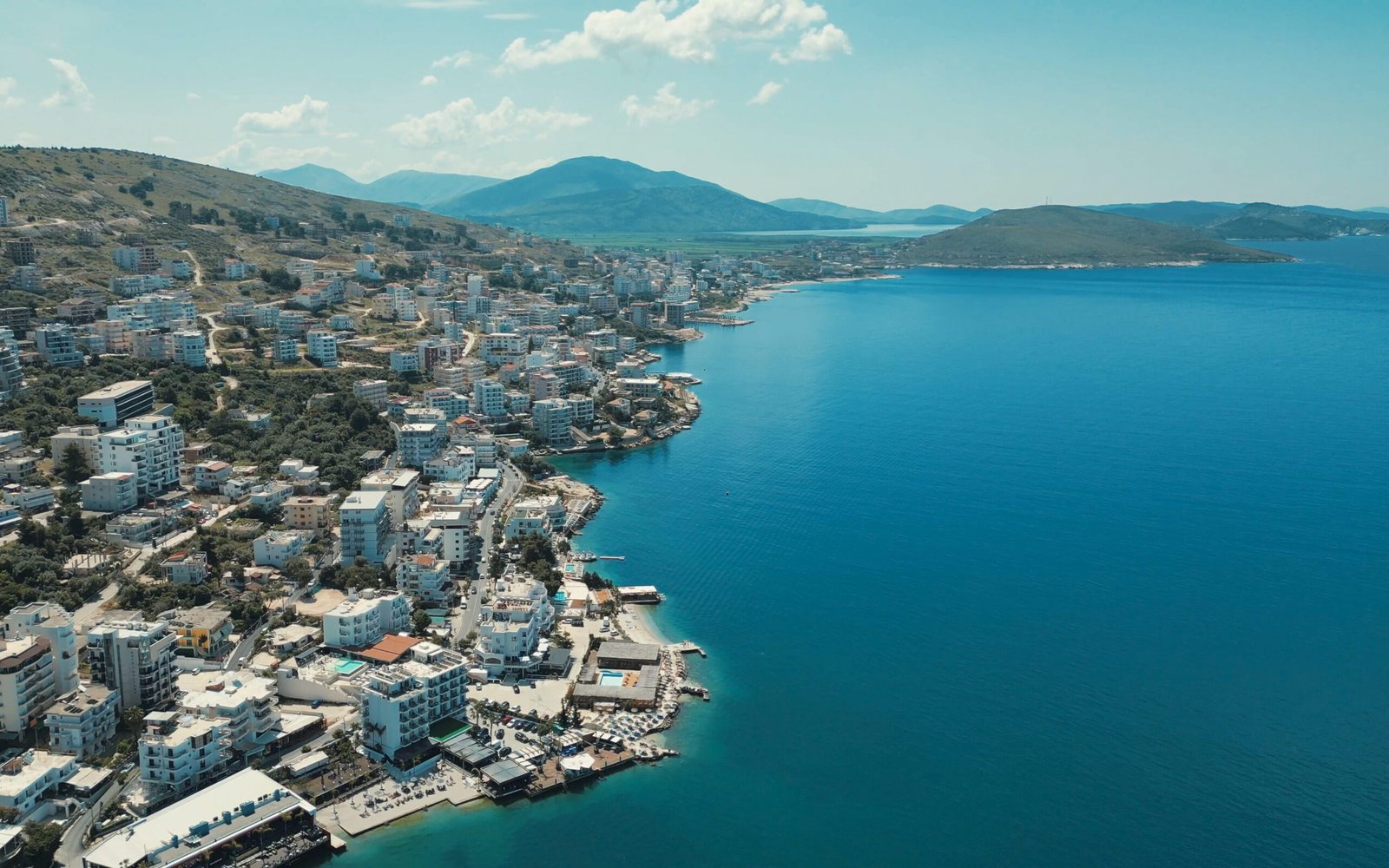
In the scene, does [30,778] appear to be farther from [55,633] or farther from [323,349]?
[323,349]

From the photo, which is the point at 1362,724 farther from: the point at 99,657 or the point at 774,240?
the point at 774,240

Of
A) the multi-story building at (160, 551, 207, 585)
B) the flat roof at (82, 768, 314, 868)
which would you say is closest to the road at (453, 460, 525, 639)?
the multi-story building at (160, 551, 207, 585)

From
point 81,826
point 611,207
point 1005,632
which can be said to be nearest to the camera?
point 81,826

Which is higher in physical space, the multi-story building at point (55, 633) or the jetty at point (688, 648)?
the multi-story building at point (55, 633)

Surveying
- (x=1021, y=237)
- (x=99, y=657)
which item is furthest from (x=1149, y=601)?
(x=1021, y=237)

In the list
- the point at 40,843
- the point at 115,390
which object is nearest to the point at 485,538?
the point at 115,390

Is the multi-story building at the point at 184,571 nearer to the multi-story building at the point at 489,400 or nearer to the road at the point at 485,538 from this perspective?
the road at the point at 485,538

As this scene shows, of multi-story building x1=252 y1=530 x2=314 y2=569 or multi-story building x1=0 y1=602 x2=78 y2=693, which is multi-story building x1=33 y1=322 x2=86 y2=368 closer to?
multi-story building x1=252 y1=530 x2=314 y2=569

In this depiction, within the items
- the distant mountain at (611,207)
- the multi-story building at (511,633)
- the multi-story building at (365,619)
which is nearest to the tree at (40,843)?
the multi-story building at (365,619)
